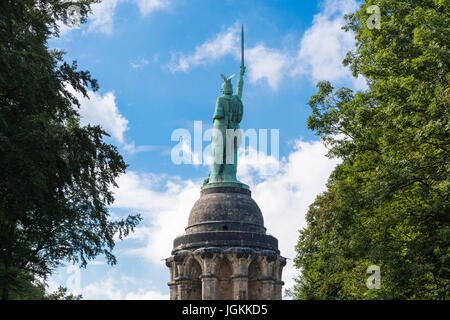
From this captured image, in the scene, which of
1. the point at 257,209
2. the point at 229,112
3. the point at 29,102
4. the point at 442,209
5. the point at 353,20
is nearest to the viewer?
the point at 29,102

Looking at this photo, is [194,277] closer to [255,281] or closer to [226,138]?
[255,281]

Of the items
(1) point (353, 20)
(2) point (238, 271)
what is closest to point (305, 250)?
(2) point (238, 271)

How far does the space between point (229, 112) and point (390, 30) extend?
21387 millimetres

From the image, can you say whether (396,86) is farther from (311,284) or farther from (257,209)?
(257,209)

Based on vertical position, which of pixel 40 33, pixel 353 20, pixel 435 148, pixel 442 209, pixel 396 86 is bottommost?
pixel 442 209

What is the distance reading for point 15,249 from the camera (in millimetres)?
13922

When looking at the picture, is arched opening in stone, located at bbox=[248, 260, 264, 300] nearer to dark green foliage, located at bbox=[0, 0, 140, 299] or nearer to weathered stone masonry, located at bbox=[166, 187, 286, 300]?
weathered stone masonry, located at bbox=[166, 187, 286, 300]

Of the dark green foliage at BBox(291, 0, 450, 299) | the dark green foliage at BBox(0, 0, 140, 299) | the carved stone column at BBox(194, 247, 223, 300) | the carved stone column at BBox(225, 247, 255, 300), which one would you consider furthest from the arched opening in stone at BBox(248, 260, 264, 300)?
the dark green foliage at BBox(0, 0, 140, 299)

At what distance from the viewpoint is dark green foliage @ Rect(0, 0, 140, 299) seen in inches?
461

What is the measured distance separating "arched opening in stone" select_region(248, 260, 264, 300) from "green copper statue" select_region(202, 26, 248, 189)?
16.9ft

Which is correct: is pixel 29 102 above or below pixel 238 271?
above

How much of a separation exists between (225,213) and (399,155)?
62.1 ft

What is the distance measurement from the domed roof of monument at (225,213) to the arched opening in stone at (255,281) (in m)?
2.01

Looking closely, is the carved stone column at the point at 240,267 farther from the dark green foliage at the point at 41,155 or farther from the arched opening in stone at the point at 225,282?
the dark green foliage at the point at 41,155
